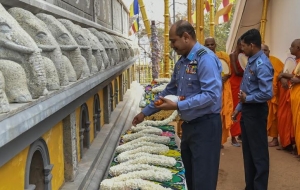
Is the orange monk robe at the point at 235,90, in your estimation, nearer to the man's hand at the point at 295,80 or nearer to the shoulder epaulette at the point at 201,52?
the man's hand at the point at 295,80

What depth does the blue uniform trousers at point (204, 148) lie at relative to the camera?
8.70 feet

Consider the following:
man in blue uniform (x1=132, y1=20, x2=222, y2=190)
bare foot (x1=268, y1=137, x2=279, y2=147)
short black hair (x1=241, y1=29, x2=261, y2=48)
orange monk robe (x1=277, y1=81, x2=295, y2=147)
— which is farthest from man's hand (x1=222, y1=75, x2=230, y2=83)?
man in blue uniform (x1=132, y1=20, x2=222, y2=190)

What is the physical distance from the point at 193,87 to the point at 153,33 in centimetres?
505

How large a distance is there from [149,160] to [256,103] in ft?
4.24

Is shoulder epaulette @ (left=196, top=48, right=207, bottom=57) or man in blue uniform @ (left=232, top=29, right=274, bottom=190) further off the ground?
shoulder epaulette @ (left=196, top=48, right=207, bottom=57)

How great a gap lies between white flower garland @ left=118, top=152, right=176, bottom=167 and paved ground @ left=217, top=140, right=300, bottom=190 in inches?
62.5

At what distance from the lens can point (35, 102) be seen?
5.50ft

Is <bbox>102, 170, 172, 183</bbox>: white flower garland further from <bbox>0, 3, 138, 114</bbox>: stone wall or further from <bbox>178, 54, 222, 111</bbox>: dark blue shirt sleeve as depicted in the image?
<bbox>0, 3, 138, 114</bbox>: stone wall

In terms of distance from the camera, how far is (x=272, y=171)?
15.2ft

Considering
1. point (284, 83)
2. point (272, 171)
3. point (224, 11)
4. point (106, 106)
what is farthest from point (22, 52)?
point (224, 11)

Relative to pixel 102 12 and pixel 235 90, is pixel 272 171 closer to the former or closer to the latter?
pixel 235 90

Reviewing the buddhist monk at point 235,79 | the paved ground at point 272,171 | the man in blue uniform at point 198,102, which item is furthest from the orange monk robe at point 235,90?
the man in blue uniform at point 198,102

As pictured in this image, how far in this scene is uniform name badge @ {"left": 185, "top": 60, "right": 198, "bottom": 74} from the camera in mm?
2621

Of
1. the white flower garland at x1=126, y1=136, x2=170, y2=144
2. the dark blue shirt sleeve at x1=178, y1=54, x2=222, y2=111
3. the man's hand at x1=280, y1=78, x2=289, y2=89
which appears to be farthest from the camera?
the man's hand at x1=280, y1=78, x2=289, y2=89
